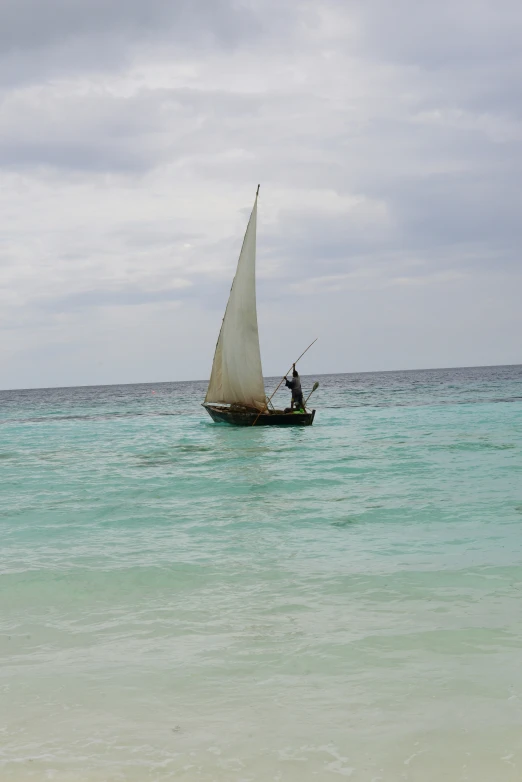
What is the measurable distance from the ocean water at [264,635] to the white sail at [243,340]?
1517cm

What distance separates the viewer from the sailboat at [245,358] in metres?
27.6

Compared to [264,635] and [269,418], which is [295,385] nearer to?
[269,418]

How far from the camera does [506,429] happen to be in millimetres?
26172

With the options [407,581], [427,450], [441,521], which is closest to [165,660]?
[407,581]

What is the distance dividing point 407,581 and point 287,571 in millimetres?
1286

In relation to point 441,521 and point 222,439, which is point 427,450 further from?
point 441,521

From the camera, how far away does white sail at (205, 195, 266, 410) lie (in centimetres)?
2761

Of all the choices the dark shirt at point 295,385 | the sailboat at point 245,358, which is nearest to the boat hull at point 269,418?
the sailboat at point 245,358

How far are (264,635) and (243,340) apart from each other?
23.1 m

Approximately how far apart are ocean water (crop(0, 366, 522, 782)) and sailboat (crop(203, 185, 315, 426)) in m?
15.1

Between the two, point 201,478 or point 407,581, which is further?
point 201,478

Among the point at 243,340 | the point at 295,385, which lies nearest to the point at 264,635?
the point at 243,340

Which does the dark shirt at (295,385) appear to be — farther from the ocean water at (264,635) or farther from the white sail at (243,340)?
the ocean water at (264,635)

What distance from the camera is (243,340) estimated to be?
2809 centimetres
